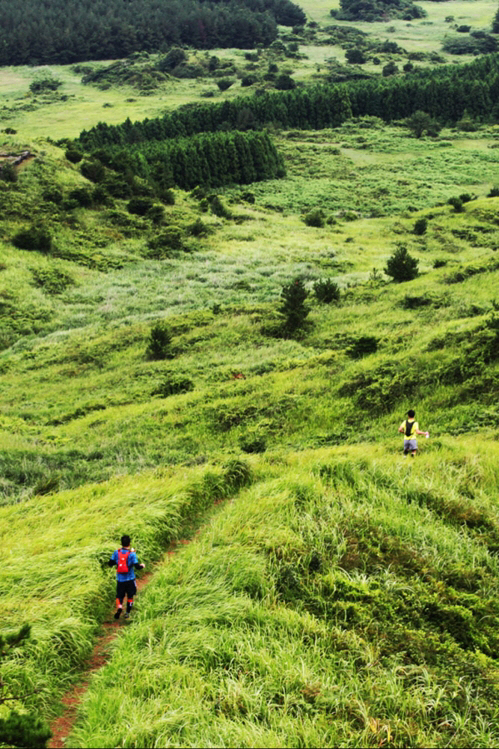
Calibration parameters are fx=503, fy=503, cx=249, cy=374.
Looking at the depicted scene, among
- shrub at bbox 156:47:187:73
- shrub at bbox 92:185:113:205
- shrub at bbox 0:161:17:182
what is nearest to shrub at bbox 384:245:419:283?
shrub at bbox 92:185:113:205

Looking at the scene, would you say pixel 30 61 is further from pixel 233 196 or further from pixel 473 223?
pixel 473 223

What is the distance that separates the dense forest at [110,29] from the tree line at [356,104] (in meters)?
80.4

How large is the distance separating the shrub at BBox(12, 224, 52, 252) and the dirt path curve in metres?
34.8

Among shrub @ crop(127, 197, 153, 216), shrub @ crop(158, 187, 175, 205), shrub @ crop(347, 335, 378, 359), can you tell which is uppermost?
shrub @ crop(158, 187, 175, 205)

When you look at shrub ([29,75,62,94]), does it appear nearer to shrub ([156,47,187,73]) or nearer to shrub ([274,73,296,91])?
shrub ([156,47,187,73])

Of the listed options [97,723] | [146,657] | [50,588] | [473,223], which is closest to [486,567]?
[146,657]

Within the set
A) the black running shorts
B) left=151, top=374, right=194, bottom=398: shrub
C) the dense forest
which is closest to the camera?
the black running shorts

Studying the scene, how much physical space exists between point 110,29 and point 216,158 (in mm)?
128487

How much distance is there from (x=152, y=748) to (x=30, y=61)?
196 metres

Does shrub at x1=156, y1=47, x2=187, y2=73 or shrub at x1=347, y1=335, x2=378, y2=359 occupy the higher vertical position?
shrub at x1=156, y1=47, x2=187, y2=73

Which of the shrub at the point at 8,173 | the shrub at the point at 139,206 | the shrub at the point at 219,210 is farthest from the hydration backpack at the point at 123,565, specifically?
the shrub at the point at 219,210

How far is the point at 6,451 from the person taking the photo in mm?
13312

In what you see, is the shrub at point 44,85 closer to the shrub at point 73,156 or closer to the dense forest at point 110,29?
the dense forest at point 110,29

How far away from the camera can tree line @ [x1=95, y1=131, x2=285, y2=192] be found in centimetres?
7281
